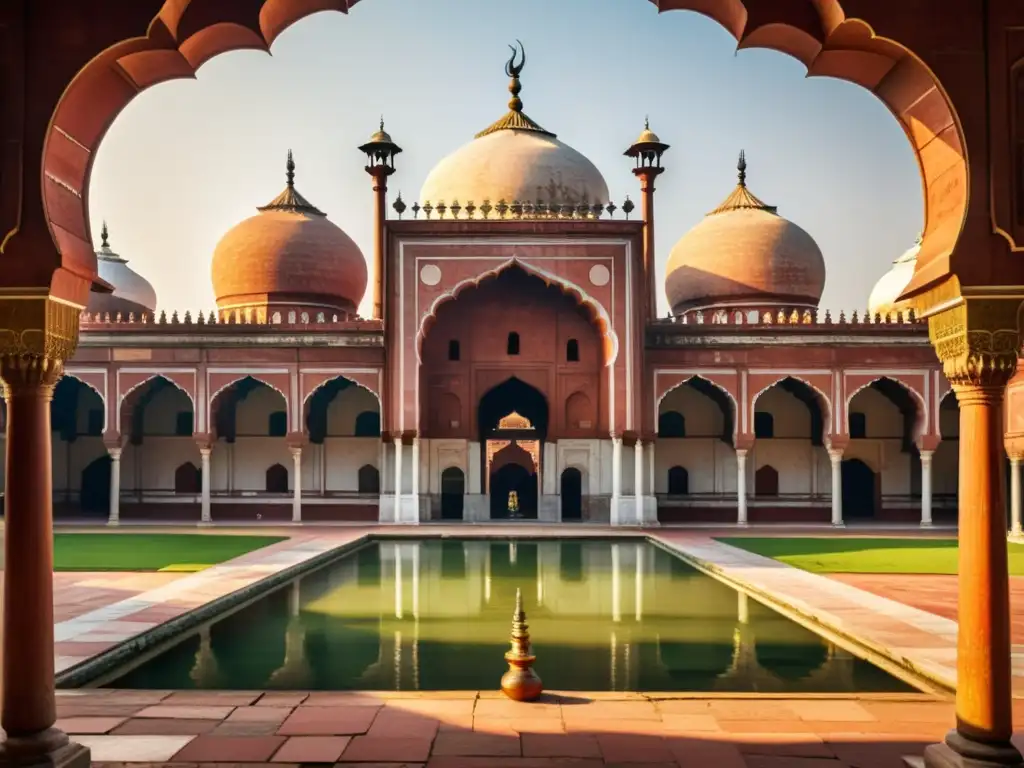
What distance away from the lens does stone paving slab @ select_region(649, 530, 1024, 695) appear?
6289mm

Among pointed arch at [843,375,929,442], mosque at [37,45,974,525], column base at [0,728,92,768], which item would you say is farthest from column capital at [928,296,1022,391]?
pointed arch at [843,375,929,442]

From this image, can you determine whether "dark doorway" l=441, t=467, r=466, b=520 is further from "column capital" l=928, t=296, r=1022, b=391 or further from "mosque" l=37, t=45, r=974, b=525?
"column capital" l=928, t=296, r=1022, b=391

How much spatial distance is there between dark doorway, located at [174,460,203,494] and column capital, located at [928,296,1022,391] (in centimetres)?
1892

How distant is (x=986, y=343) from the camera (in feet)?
12.9

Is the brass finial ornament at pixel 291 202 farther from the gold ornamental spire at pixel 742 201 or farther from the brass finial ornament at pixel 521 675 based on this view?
the brass finial ornament at pixel 521 675

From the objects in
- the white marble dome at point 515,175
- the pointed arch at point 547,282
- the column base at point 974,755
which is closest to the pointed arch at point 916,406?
the pointed arch at point 547,282

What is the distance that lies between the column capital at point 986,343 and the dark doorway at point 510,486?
21.6m

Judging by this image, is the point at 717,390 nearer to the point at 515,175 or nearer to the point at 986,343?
the point at 515,175

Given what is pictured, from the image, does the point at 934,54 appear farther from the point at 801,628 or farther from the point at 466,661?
the point at 801,628

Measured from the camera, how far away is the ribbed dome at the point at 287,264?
23031 mm

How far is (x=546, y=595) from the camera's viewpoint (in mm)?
10125

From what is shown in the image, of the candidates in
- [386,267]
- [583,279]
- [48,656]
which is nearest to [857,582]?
[48,656]

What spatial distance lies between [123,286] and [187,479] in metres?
7.43

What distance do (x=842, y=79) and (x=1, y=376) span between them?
3.77 m
